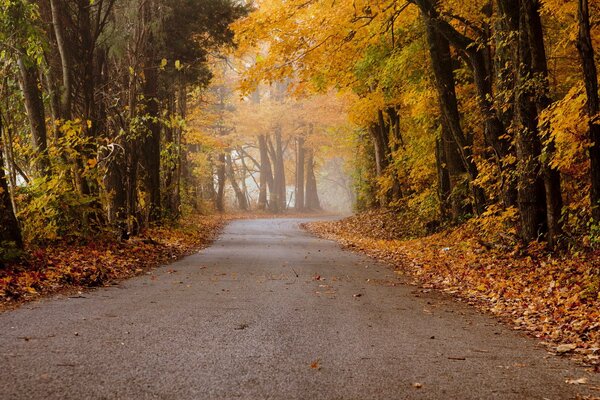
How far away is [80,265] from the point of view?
10055 mm

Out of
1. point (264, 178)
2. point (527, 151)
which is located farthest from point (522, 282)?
point (264, 178)

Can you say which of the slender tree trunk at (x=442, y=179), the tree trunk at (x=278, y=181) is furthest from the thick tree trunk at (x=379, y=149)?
the tree trunk at (x=278, y=181)

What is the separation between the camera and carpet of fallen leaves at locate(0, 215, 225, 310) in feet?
26.3

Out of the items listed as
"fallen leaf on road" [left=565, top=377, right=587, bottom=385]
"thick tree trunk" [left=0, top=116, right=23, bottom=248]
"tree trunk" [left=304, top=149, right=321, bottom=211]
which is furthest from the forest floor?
"tree trunk" [left=304, top=149, right=321, bottom=211]

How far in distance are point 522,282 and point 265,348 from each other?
5.53 m

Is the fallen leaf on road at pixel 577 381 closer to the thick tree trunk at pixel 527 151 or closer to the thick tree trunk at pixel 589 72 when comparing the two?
the thick tree trunk at pixel 589 72

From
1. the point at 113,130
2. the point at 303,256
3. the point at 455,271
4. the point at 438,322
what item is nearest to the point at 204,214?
the point at 113,130

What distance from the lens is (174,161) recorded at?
75.3ft

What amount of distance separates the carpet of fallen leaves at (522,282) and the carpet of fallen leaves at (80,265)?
5417 mm

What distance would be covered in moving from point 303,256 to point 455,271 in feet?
14.1

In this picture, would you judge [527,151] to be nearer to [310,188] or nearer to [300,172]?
[300,172]

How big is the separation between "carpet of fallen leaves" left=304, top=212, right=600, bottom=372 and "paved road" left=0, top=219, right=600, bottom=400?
468 millimetres

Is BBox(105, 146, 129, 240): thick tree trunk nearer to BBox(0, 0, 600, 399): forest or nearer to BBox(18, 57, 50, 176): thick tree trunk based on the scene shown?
BBox(0, 0, 600, 399): forest

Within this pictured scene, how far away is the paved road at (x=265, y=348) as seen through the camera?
4082 mm
